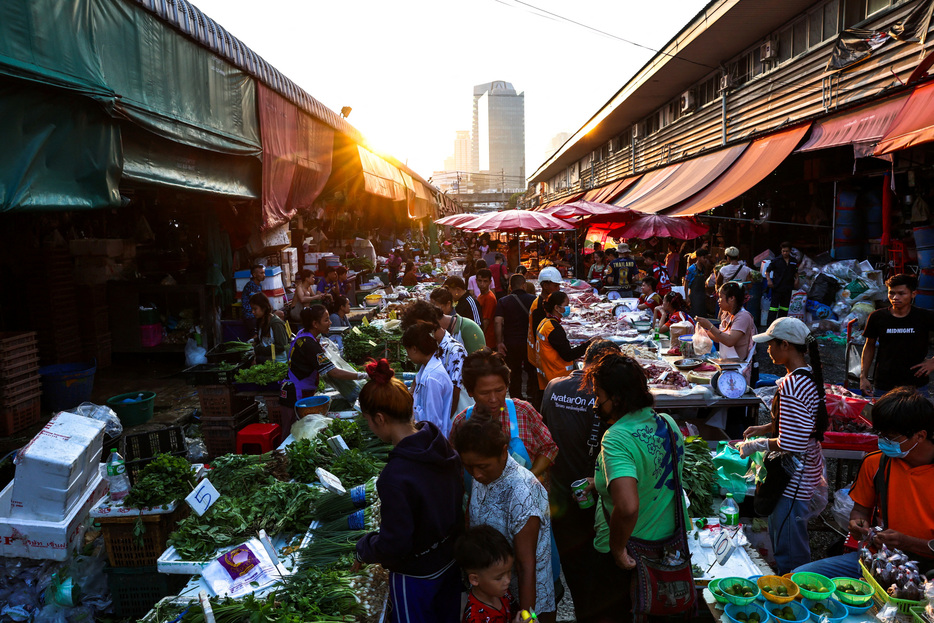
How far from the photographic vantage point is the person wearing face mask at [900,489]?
3.01m

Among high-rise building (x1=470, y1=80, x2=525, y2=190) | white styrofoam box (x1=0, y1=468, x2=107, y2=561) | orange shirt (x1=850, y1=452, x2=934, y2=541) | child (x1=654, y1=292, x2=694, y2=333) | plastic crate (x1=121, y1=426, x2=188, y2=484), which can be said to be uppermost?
high-rise building (x1=470, y1=80, x2=525, y2=190)

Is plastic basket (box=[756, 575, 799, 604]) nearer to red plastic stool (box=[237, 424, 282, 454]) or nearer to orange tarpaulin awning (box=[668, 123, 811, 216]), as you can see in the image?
red plastic stool (box=[237, 424, 282, 454])

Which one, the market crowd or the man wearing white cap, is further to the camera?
the man wearing white cap

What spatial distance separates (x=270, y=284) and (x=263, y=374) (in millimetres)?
4005

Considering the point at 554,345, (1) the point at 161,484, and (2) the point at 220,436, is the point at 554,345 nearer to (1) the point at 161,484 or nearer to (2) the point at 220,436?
(1) the point at 161,484

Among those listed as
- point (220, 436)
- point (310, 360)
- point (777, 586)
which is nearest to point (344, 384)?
point (310, 360)

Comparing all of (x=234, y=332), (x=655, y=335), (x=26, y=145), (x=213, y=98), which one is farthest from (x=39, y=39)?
(x=655, y=335)

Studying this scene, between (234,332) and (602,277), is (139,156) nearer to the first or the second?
(234,332)

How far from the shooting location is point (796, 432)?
3699mm

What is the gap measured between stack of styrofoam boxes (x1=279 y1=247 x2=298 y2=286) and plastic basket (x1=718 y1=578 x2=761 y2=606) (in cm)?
995

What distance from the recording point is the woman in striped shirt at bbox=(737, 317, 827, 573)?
368 centimetres

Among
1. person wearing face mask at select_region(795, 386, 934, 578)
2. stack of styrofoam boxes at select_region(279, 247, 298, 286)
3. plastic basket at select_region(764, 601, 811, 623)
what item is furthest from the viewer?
stack of styrofoam boxes at select_region(279, 247, 298, 286)

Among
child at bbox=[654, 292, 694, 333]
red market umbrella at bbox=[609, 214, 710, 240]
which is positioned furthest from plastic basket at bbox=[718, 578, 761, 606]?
red market umbrella at bbox=[609, 214, 710, 240]

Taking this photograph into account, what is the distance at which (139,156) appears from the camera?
16.8ft
